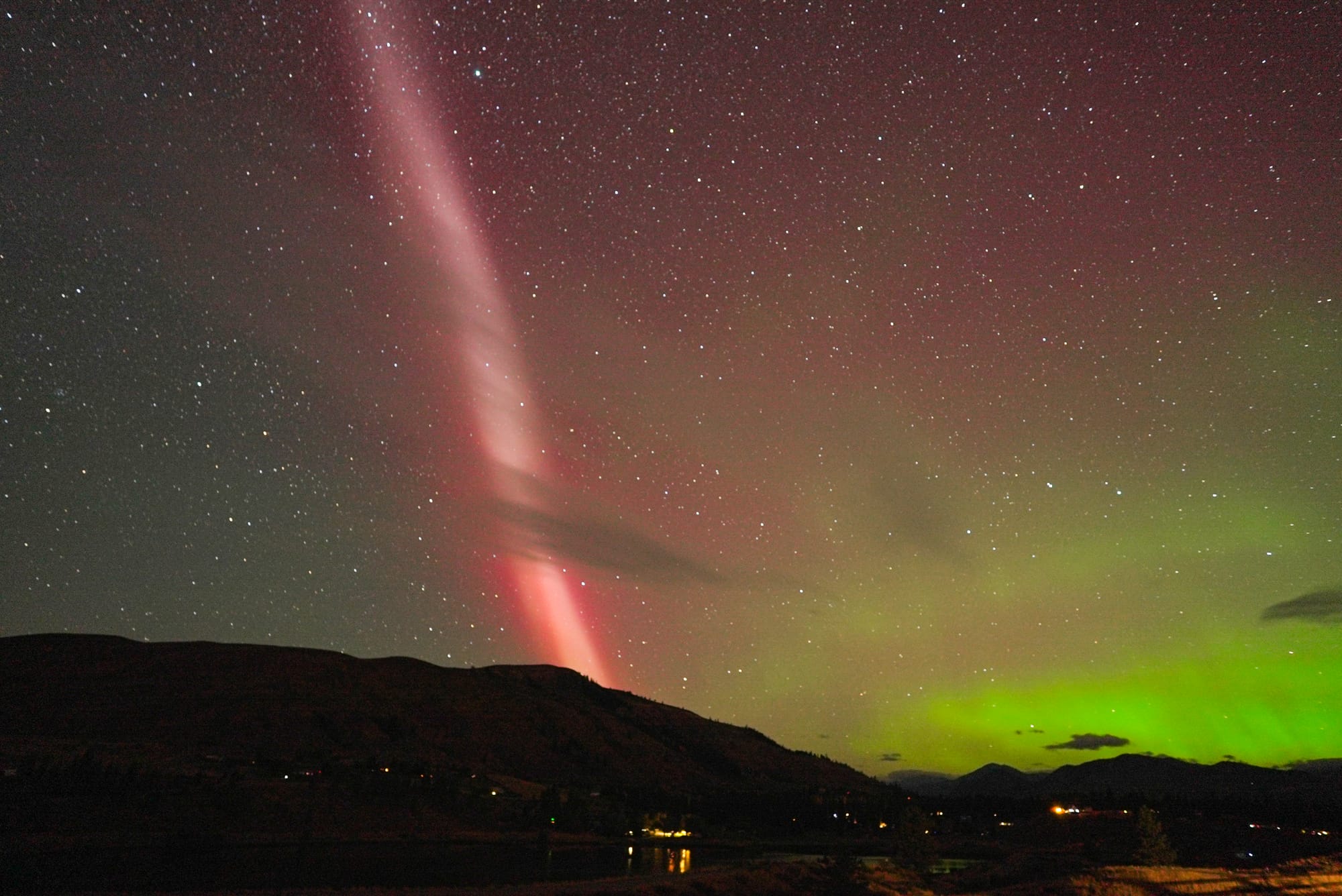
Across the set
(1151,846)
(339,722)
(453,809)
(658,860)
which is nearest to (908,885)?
(658,860)

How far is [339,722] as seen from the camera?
4245 inches

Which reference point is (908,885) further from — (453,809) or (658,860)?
(453,809)

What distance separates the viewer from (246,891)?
3116 cm

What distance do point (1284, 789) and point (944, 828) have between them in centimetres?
11374

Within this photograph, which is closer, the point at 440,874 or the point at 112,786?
the point at 440,874

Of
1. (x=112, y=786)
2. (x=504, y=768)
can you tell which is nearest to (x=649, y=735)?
(x=504, y=768)

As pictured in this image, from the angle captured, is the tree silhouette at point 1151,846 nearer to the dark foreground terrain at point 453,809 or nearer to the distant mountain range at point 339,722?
the dark foreground terrain at point 453,809

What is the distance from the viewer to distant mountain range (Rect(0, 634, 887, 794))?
9106 cm

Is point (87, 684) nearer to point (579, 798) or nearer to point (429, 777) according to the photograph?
point (429, 777)

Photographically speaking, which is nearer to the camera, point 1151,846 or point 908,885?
point 908,885

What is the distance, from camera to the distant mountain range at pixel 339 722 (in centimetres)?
9106

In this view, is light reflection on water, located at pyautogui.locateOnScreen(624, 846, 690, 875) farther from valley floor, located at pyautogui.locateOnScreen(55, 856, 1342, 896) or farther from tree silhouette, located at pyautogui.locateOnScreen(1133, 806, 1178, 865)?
tree silhouette, located at pyautogui.locateOnScreen(1133, 806, 1178, 865)

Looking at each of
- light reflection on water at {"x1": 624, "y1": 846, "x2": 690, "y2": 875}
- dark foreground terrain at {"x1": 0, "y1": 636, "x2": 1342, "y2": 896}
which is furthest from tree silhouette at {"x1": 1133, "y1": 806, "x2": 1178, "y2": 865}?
light reflection on water at {"x1": 624, "y1": 846, "x2": 690, "y2": 875}

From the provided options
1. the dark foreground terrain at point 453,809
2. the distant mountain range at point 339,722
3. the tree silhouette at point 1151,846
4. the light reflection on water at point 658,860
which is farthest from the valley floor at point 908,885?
the distant mountain range at point 339,722
